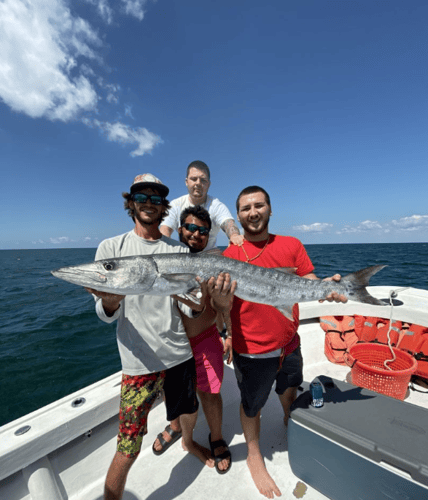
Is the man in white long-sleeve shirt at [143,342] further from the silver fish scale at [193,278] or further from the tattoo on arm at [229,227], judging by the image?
the tattoo on arm at [229,227]

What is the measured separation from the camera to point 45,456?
9.34 ft

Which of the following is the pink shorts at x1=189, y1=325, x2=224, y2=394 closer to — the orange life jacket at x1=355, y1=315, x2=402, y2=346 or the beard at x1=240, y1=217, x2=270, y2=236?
the beard at x1=240, y1=217, x2=270, y2=236

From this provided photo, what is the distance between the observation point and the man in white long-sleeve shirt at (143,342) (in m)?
2.56

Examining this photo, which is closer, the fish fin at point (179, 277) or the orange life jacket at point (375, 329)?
the fish fin at point (179, 277)

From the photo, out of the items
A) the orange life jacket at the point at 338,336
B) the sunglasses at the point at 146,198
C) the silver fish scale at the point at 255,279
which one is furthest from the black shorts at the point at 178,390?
the orange life jacket at the point at 338,336

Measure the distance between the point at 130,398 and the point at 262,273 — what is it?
2.15m

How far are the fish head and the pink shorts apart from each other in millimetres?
1139

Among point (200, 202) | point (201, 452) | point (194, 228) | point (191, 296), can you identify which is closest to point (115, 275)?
point (191, 296)

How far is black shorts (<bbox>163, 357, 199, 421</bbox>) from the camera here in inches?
117

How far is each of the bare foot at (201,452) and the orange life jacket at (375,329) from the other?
174 inches

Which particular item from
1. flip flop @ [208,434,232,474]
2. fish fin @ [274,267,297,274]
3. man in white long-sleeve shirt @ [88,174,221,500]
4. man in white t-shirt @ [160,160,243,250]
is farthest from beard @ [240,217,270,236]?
flip flop @ [208,434,232,474]

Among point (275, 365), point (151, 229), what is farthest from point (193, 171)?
point (275, 365)

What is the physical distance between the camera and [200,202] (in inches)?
198

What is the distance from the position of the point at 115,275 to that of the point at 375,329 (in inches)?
238
